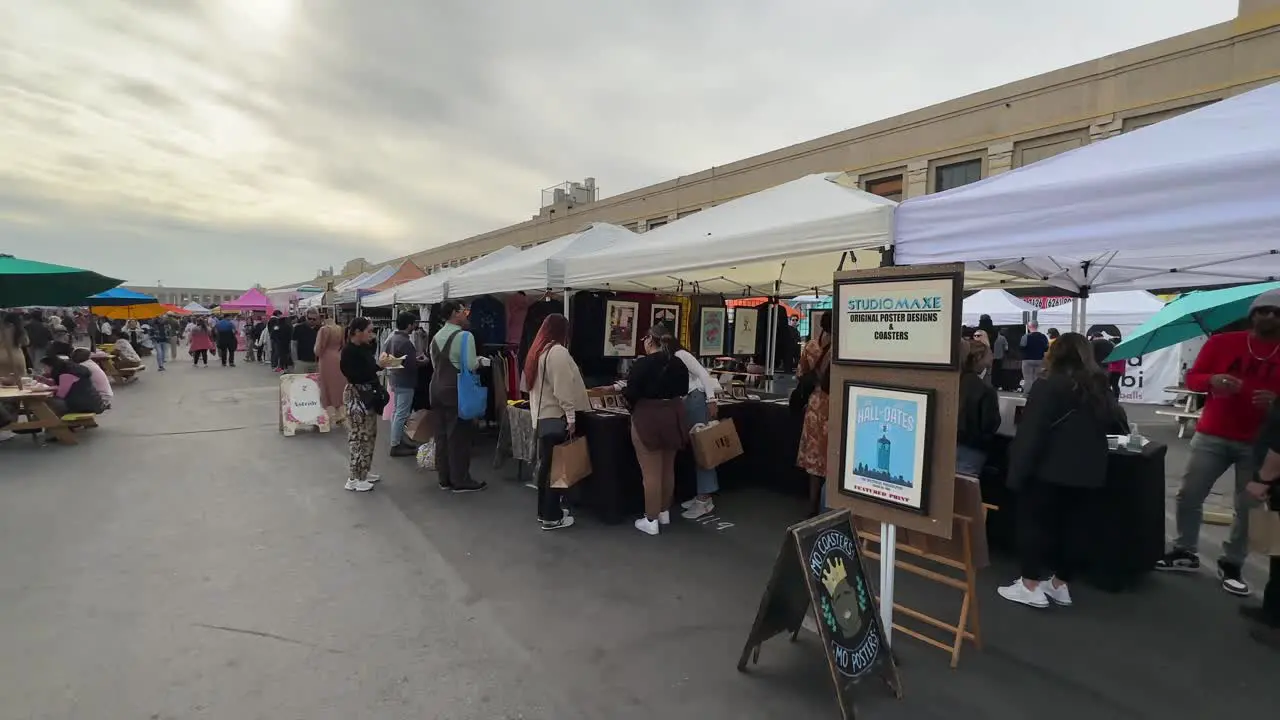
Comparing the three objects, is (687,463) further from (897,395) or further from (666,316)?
(897,395)

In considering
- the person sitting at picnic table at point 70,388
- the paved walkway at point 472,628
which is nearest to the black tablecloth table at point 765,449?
the paved walkway at point 472,628

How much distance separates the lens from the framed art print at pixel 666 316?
752cm

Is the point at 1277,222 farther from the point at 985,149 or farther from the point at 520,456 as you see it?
the point at 985,149

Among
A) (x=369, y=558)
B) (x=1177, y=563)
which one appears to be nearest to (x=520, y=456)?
(x=369, y=558)

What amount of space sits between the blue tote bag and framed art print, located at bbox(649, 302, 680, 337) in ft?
8.22

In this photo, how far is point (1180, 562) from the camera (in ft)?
13.9

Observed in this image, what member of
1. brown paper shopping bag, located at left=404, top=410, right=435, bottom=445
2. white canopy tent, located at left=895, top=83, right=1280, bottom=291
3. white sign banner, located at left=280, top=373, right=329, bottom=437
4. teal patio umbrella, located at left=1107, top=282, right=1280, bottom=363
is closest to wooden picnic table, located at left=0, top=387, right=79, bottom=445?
white sign banner, located at left=280, top=373, right=329, bottom=437

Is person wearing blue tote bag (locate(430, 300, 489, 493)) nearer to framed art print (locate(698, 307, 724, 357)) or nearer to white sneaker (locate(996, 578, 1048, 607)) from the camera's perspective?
framed art print (locate(698, 307, 724, 357))

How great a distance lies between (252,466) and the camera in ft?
23.1

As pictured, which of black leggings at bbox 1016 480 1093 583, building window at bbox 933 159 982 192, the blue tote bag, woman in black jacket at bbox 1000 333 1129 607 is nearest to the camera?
woman in black jacket at bbox 1000 333 1129 607

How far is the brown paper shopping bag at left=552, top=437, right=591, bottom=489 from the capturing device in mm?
4781

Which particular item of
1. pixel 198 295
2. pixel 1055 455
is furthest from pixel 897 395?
pixel 198 295

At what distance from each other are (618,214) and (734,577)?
28.6m

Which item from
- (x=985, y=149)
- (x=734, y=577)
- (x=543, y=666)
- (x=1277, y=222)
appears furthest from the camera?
(x=985, y=149)
